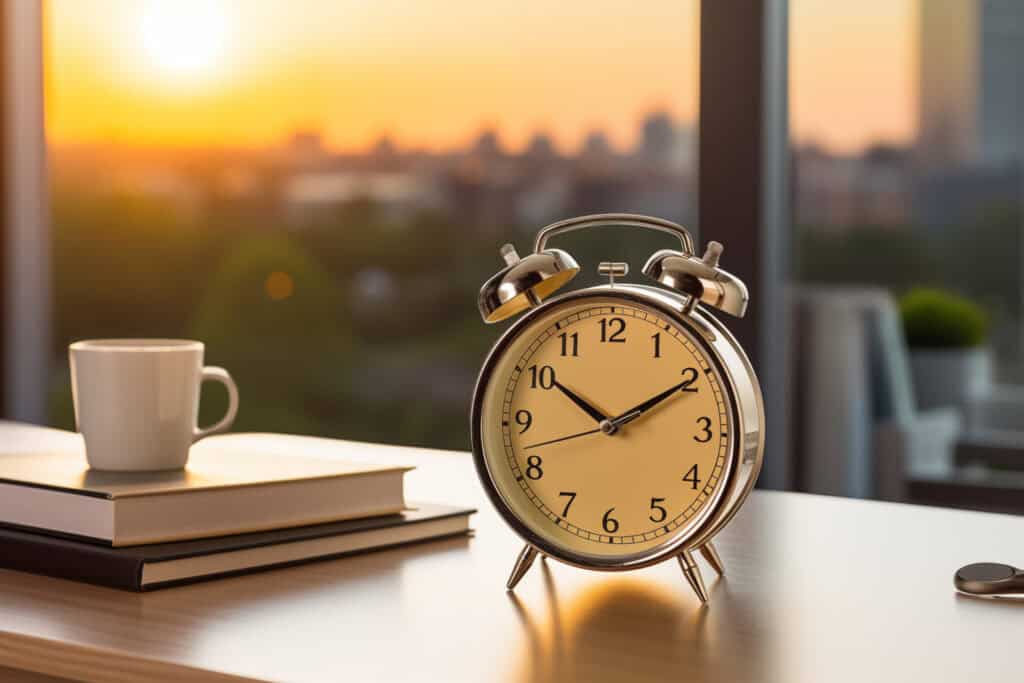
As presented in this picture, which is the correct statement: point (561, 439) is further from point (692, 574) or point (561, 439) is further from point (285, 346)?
point (285, 346)

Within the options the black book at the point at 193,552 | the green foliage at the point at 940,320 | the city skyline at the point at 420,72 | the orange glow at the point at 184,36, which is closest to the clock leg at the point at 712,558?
the black book at the point at 193,552

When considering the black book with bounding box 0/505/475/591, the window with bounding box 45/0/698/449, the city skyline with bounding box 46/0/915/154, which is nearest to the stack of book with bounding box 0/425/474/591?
the black book with bounding box 0/505/475/591

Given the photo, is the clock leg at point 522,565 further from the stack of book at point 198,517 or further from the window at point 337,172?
the window at point 337,172

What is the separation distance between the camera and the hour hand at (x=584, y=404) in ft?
2.61

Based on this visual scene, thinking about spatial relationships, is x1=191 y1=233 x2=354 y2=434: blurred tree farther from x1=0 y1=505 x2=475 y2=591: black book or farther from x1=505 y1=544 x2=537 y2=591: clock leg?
x1=505 y1=544 x2=537 y2=591: clock leg

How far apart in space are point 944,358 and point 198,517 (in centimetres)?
337

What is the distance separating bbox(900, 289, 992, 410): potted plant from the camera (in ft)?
12.5

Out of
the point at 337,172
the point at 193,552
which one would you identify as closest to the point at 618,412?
the point at 193,552

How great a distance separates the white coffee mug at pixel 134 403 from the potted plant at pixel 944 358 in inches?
127

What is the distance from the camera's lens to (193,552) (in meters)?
0.78

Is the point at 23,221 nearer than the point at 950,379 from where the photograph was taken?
Yes

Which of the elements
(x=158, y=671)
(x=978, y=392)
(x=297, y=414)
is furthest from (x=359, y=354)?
(x=158, y=671)

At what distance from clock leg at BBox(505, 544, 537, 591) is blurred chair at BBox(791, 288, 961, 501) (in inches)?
110

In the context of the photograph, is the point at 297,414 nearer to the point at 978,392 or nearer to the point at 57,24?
the point at 57,24
